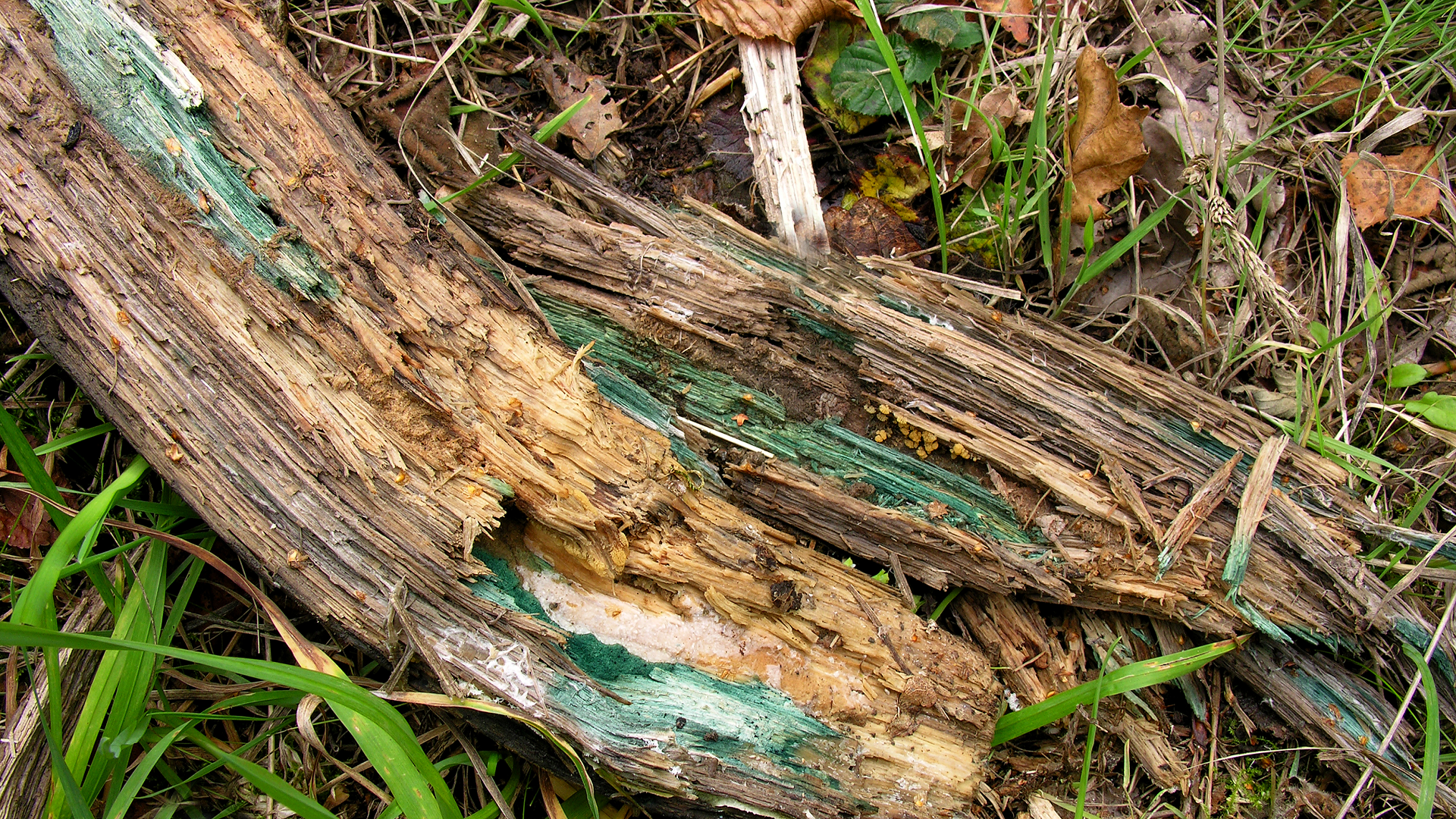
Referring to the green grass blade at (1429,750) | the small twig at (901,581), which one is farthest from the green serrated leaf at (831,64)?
the green grass blade at (1429,750)

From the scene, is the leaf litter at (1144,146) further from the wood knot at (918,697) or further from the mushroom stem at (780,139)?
the wood knot at (918,697)

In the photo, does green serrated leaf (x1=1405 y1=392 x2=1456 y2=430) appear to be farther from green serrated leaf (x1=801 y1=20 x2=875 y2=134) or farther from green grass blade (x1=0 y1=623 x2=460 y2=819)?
green grass blade (x1=0 y1=623 x2=460 y2=819)

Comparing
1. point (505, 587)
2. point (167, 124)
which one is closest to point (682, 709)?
point (505, 587)

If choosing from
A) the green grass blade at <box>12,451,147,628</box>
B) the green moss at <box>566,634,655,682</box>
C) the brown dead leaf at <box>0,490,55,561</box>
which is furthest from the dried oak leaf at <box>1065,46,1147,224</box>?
the brown dead leaf at <box>0,490,55,561</box>

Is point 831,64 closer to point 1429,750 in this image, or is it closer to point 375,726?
point 375,726

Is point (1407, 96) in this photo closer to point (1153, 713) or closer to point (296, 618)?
point (1153, 713)

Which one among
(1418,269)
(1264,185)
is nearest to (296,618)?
(1264,185)
